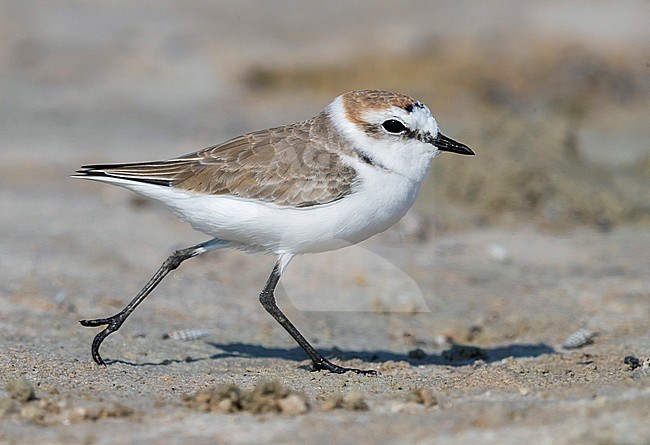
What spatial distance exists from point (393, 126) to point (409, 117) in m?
0.11

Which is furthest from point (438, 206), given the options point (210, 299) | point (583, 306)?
point (210, 299)

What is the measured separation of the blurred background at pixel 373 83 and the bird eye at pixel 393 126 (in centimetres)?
387

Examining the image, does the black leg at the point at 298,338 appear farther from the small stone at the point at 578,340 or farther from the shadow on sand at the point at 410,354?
the small stone at the point at 578,340

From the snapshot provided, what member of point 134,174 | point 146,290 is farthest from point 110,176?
point 146,290

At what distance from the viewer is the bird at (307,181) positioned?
5.66 meters

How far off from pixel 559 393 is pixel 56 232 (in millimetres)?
5616

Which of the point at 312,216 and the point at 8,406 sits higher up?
the point at 312,216

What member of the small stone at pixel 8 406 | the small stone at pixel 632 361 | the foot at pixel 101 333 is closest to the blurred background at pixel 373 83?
the small stone at pixel 632 361

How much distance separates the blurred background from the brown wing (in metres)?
3.84

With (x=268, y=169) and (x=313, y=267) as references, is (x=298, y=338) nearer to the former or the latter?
(x=268, y=169)

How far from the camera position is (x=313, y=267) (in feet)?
27.8

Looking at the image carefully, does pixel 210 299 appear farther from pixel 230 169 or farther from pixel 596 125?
pixel 596 125

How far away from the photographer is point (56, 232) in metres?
8.82

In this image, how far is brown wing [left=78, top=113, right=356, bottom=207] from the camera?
18.7 ft
